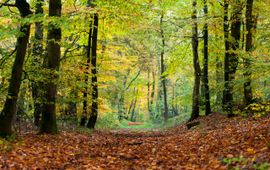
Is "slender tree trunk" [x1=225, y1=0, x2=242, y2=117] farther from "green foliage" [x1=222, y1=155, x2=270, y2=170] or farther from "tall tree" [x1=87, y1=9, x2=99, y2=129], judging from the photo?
"green foliage" [x1=222, y1=155, x2=270, y2=170]

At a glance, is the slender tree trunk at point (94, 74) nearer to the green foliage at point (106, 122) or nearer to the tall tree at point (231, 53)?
the tall tree at point (231, 53)

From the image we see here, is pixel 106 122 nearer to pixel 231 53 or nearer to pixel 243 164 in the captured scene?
pixel 231 53

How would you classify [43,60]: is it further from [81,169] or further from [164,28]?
[164,28]

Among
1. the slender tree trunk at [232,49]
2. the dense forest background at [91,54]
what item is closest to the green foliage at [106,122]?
the dense forest background at [91,54]

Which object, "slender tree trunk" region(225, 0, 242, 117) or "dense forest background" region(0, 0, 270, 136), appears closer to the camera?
"dense forest background" region(0, 0, 270, 136)

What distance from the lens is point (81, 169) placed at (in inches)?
287

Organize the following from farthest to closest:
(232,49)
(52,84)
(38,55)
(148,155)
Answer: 1. (232,49)
2. (38,55)
3. (52,84)
4. (148,155)

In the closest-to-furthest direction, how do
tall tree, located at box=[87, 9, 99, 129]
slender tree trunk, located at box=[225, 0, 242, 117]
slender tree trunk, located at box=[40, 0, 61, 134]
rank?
slender tree trunk, located at box=[40, 0, 61, 134], slender tree trunk, located at box=[225, 0, 242, 117], tall tree, located at box=[87, 9, 99, 129]

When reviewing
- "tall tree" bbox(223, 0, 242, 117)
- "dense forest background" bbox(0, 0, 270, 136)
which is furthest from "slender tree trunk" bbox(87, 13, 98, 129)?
"tall tree" bbox(223, 0, 242, 117)

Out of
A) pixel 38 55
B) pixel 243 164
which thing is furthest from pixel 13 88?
pixel 243 164

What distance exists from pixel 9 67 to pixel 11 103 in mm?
2872

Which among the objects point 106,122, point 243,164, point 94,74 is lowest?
point 106,122

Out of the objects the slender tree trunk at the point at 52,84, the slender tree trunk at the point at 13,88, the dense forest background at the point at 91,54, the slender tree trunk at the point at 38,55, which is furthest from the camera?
the slender tree trunk at the point at 38,55

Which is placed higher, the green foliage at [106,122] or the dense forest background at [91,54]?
the dense forest background at [91,54]
